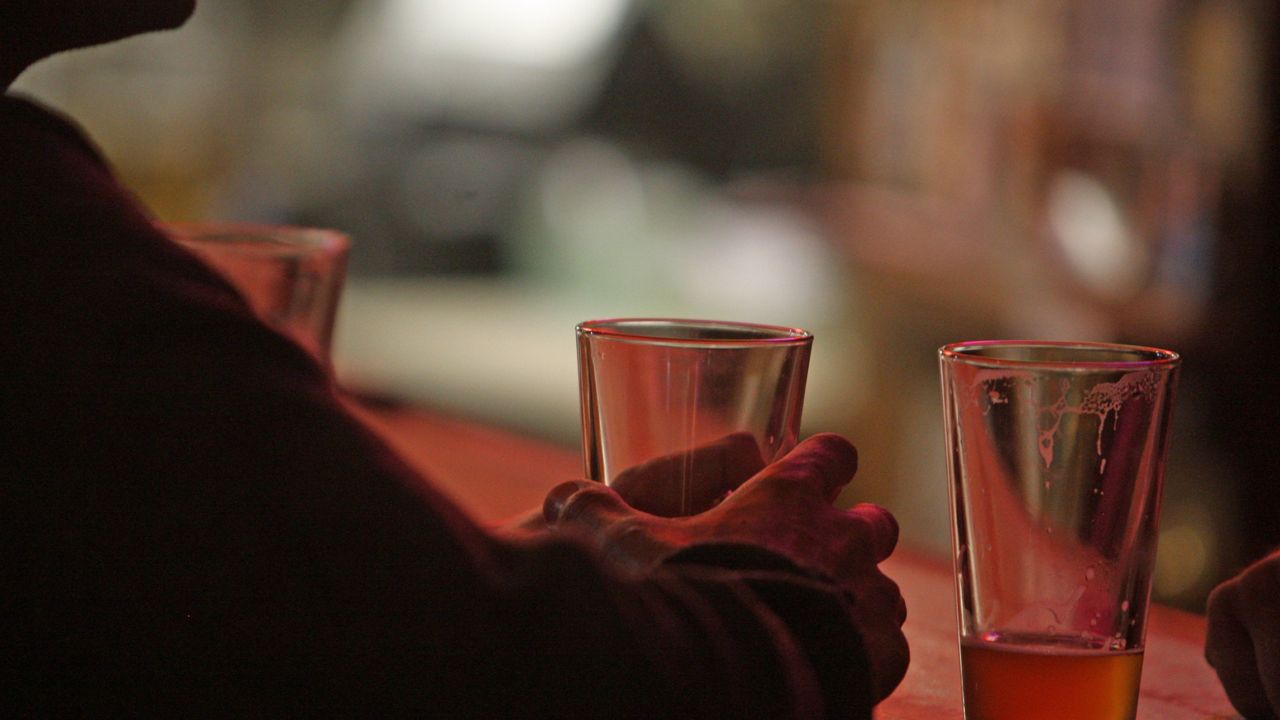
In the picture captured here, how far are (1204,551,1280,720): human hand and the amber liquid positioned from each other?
90mm

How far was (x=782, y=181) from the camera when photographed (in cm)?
302

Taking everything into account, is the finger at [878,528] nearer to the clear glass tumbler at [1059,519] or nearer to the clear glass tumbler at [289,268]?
the clear glass tumbler at [1059,519]

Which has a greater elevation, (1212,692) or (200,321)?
(200,321)

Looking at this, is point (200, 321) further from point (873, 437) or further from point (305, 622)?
point (873, 437)

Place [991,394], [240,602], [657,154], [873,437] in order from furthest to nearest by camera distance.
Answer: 1. [657,154]
2. [873,437]
3. [991,394]
4. [240,602]

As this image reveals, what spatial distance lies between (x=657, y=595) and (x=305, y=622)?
0.40 ft

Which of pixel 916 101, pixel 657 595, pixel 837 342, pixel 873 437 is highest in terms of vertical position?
pixel 916 101

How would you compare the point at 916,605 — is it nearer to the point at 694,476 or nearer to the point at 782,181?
the point at 694,476

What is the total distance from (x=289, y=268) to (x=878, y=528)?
1.59 feet

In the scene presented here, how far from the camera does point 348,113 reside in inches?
153

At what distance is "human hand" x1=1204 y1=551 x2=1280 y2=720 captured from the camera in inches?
23.1

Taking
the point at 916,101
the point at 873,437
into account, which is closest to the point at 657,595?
the point at 873,437

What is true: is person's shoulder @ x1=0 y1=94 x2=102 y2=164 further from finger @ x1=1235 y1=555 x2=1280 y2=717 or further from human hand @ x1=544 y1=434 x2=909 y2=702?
finger @ x1=1235 y1=555 x2=1280 y2=717

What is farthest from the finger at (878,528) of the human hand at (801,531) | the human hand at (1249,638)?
the human hand at (1249,638)
